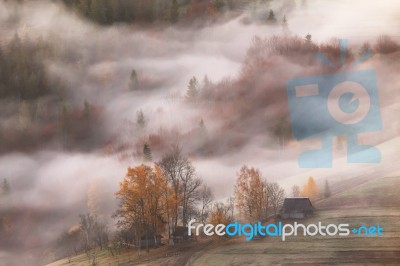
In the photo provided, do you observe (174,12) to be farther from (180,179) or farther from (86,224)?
(86,224)

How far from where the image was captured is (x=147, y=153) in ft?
27.5

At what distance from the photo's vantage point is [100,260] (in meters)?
8.09

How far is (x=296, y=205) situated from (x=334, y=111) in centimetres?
161

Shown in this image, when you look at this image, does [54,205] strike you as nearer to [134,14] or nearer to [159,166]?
[159,166]

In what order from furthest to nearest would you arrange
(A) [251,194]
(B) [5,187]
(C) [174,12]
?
1. (C) [174,12]
2. (A) [251,194]
3. (B) [5,187]

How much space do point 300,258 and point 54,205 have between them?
146 inches

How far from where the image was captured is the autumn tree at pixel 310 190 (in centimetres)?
836

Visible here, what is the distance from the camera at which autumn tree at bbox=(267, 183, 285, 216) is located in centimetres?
834

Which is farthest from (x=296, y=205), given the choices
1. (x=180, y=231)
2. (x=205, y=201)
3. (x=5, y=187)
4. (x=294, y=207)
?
(x=5, y=187)

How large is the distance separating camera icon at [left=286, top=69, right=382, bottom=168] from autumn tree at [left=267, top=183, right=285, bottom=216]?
0.53 metres

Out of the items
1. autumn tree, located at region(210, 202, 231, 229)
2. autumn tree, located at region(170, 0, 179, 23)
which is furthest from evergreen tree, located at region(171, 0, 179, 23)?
autumn tree, located at region(210, 202, 231, 229)

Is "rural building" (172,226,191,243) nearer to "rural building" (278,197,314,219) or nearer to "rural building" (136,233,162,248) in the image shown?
"rural building" (136,233,162,248)

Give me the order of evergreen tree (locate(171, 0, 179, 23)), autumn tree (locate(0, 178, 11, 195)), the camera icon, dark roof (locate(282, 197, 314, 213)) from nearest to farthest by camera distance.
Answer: autumn tree (locate(0, 178, 11, 195)), dark roof (locate(282, 197, 314, 213)), the camera icon, evergreen tree (locate(171, 0, 179, 23))

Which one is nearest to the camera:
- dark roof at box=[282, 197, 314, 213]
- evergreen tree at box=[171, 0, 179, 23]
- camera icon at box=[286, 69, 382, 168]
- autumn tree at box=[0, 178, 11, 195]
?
autumn tree at box=[0, 178, 11, 195]
